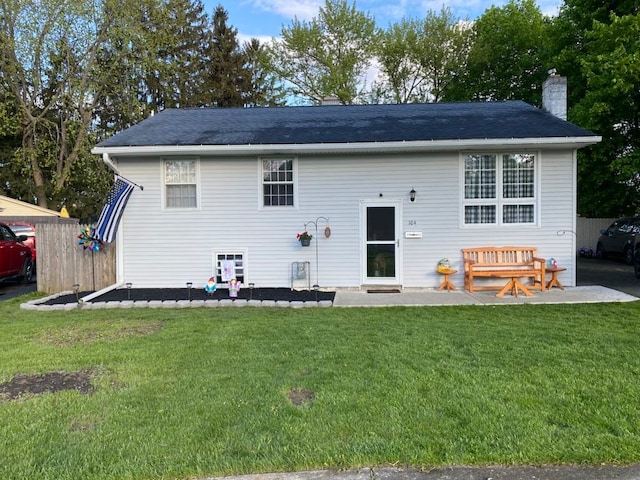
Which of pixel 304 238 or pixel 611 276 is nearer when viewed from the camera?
pixel 304 238

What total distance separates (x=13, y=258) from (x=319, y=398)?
10392mm

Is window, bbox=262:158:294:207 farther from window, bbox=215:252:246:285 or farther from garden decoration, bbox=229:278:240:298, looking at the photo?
garden decoration, bbox=229:278:240:298

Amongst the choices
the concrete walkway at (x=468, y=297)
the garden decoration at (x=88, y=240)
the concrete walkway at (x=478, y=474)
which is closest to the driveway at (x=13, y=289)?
the garden decoration at (x=88, y=240)

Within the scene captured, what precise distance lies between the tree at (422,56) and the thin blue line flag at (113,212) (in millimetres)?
25140

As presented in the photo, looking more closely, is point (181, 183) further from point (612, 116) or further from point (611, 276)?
point (612, 116)

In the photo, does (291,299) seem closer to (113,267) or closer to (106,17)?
(113,267)

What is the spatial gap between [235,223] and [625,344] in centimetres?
731

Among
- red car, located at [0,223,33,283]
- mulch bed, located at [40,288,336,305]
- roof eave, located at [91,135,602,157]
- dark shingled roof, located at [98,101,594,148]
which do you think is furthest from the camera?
red car, located at [0,223,33,283]

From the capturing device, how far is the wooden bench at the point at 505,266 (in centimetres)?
907

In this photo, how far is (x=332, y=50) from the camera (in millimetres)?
30844

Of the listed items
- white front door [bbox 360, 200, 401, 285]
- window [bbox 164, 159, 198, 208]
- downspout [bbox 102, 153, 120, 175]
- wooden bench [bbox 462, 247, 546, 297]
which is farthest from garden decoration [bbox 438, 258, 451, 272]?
downspout [bbox 102, 153, 120, 175]

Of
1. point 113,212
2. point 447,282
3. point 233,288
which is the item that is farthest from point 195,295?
point 447,282

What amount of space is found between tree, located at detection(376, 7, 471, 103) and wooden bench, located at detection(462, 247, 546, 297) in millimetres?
23524

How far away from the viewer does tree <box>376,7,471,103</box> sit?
1189 inches
